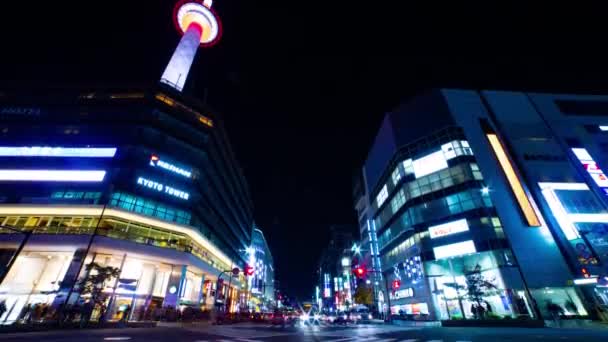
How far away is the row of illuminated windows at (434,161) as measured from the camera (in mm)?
42344

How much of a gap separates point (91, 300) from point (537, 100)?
79423 mm

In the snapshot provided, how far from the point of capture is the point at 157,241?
3531 centimetres

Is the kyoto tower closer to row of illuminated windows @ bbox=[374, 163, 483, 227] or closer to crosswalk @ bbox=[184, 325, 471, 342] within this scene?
row of illuminated windows @ bbox=[374, 163, 483, 227]

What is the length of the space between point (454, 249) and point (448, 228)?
10.4 ft

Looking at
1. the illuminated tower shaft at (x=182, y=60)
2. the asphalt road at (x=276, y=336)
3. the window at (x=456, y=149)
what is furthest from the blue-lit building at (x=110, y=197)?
the window at (x=456, y=149)

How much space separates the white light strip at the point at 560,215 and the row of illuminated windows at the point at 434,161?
11615 millimetres

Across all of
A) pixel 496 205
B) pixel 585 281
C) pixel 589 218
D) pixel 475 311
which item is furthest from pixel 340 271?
pixel 585 281

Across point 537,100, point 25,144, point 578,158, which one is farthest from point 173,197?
point 537,100

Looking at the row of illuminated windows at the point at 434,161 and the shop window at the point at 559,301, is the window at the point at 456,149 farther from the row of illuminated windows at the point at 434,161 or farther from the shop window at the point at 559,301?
the shop window at the point at 559,301

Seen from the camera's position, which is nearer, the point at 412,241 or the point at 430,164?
the point at 412,241

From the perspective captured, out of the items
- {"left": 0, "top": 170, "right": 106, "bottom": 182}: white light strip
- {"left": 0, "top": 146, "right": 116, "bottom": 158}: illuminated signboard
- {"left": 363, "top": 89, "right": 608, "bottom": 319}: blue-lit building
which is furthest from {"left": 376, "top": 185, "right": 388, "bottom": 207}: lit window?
{"left": 0, "top": 170, "right": 106, "bottom": 182}: white light strip

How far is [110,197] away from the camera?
3250 centimetres

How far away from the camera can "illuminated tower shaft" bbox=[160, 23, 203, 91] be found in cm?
5544

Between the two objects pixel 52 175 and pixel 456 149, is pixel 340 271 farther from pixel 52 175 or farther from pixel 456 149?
pixel 52 175
